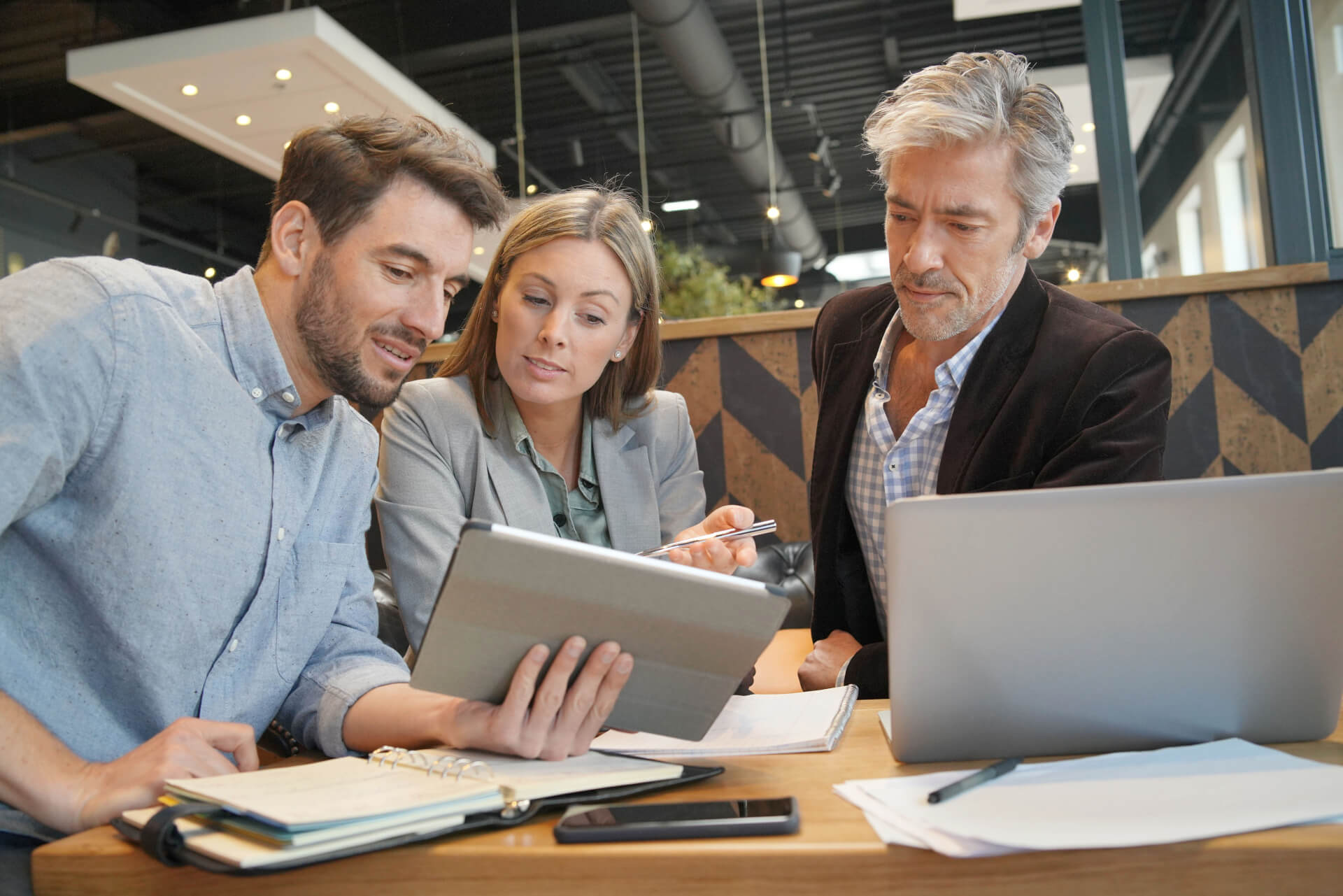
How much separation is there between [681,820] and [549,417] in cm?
124

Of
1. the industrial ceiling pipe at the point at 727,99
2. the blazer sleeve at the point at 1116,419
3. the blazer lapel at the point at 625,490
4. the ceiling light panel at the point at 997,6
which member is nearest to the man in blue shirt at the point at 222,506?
the blazer lapel at the point at 625,490

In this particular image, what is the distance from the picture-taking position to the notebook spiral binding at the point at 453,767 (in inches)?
29.1

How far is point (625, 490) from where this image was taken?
1862 millimetres

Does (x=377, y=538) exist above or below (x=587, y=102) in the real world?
below

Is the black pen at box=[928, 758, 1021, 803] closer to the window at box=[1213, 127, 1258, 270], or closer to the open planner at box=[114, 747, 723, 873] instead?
the open planner at box=[114, 747, 723, 873]

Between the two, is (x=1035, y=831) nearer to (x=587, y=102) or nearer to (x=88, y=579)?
(x=88, y=579)

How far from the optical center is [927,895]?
0.65 metres

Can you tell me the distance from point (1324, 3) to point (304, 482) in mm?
3255

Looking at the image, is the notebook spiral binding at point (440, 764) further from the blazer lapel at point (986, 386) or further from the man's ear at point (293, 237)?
the blazer lapel at point (986, 386)

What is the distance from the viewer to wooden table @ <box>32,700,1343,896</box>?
2.09 feet

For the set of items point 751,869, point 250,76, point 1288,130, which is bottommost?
point 751,869

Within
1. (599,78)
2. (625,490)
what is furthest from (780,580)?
(599,78)

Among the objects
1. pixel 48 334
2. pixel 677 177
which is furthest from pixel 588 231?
pixel 677 177

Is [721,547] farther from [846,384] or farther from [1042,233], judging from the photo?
[1042,233]
